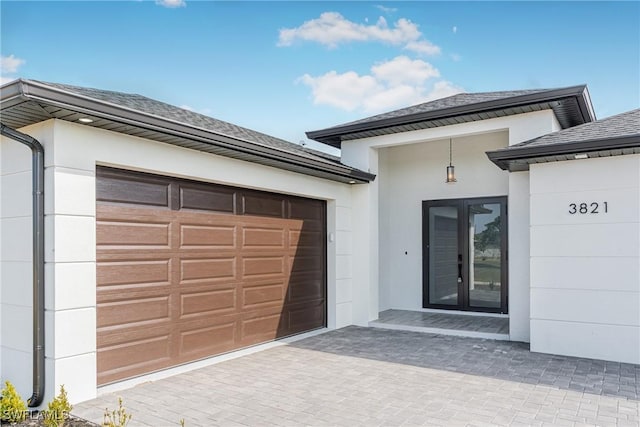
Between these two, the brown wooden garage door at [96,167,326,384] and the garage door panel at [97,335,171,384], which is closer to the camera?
the garage door panel at [97,335,171,384]

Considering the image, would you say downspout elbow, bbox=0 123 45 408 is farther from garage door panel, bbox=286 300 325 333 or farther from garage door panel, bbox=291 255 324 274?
garage door panel, bbox=291 255 324 274

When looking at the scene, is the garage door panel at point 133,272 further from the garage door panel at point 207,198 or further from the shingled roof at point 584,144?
the shingled roof at point 584,144

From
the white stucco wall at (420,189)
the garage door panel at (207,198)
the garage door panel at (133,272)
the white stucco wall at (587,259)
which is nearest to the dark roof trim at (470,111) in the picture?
the white stucco wall at (420,189)

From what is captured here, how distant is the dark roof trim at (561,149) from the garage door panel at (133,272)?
5.06m

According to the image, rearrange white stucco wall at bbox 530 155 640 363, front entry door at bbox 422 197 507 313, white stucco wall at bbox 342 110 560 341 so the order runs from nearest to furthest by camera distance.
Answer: white stucco wall at bbox 530 155 640 363, white stucco wall at bbox 342 110 560 341, front entry door at bbox 422 197 507 313

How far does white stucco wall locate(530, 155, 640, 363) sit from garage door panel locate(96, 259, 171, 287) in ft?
17.8

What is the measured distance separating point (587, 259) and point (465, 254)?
11.2 feet

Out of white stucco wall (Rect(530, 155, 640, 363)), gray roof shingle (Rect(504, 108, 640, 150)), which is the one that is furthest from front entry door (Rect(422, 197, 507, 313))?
gray roof shingle (Rect(504, 108, 640, 150))

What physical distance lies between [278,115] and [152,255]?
9.04 m

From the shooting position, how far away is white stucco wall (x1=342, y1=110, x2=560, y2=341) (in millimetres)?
7477

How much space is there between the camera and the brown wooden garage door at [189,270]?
5.09 metres

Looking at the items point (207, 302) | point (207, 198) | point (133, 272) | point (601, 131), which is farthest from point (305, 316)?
point (601, 131)

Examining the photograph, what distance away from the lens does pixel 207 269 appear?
623cm

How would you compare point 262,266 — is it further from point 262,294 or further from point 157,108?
point 157,108
